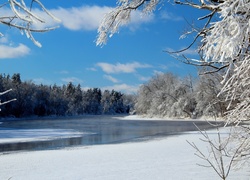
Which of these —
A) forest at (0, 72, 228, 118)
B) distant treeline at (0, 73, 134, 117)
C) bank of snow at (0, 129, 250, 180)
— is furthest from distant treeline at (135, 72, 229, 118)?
bank of snow at (0, 129, 250, 180)

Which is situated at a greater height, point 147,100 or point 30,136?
point 147,100

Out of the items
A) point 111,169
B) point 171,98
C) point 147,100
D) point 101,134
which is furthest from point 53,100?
point 111,169

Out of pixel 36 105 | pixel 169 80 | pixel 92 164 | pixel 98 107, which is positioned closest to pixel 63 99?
pixel 36 105

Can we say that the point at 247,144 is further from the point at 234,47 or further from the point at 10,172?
the point at 10,172

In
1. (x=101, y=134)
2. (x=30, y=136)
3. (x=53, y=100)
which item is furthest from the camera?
(x=53, y=100)

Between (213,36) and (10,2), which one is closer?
(10,2)

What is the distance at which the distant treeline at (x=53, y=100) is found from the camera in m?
65.7

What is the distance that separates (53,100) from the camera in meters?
82.8

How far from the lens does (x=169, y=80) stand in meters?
65.1

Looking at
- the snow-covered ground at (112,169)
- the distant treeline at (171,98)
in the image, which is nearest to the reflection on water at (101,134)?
the snow-covered ground at (112,169)

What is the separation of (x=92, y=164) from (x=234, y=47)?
7730 millimetres

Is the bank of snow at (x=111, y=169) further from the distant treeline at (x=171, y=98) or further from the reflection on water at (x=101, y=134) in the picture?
the distant treeline at (x=171, y=98)

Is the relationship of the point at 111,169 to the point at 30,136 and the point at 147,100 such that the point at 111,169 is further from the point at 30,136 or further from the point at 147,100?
the point at 147,100

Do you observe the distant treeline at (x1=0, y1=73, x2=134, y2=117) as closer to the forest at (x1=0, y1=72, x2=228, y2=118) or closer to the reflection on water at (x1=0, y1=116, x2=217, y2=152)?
the forest at (x1=0, y1=72, x2=228, y2=118)
